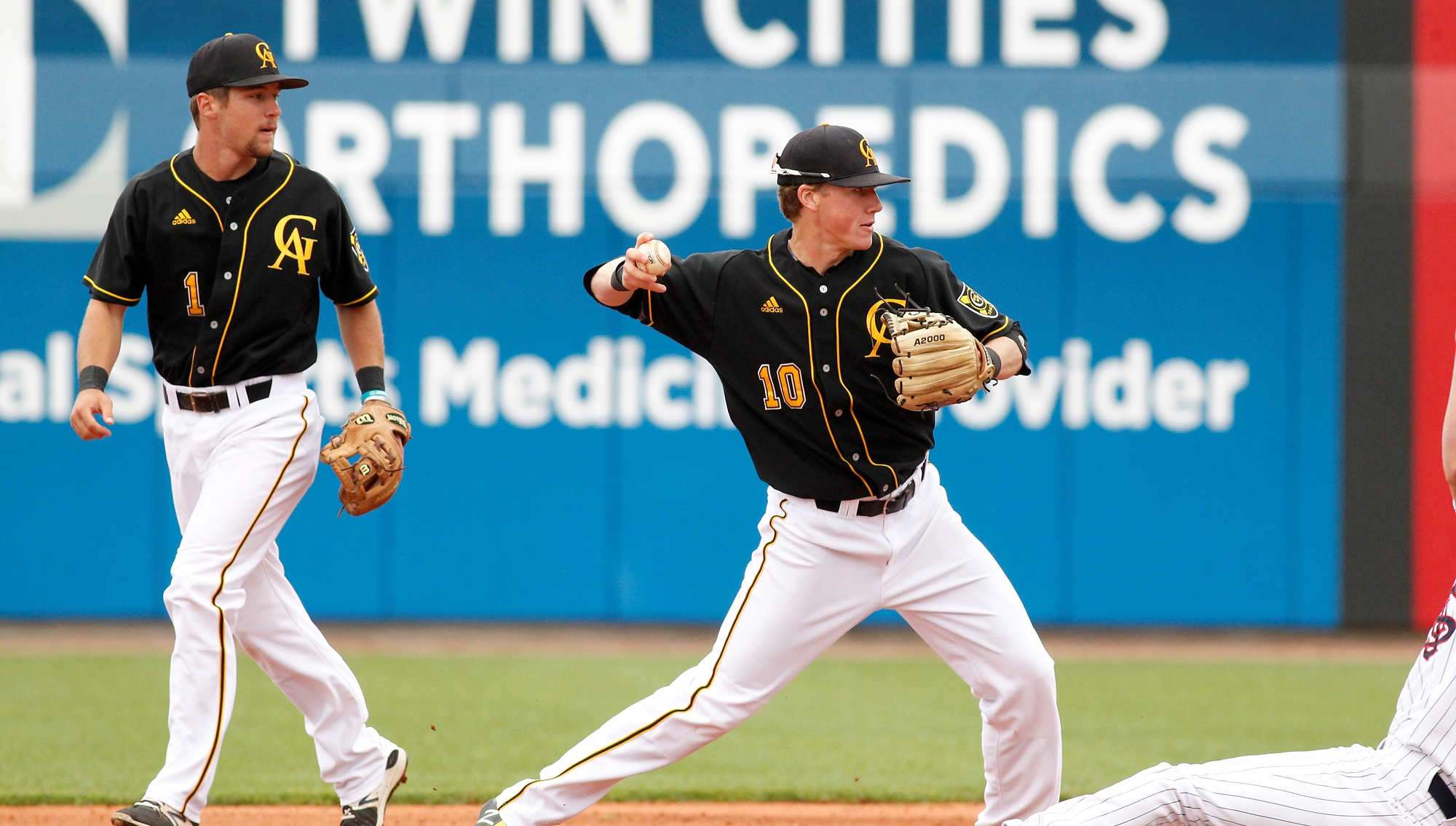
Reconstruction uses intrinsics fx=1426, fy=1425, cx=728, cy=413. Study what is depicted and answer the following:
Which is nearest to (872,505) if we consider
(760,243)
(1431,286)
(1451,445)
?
(1451,445)

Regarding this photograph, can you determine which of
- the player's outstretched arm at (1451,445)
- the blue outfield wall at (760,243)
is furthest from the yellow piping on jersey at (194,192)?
the blue outfield wall at (760,243)

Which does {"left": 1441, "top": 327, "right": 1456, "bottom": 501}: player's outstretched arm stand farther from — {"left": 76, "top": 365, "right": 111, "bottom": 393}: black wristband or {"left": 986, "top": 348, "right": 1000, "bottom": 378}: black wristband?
{"left": 76, "top": 365, "right": 111, "bottom": 393}: black wristband

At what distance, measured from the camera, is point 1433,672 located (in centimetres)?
249

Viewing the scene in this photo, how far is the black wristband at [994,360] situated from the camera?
313 centimetres

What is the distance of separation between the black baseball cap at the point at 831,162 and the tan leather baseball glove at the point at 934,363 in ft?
1.14

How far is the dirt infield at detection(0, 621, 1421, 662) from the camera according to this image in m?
7.74

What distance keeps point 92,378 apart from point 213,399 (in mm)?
302

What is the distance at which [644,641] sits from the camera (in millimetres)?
8250

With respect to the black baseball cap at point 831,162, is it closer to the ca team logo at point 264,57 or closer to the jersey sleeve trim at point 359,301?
the jersey sleeve trim at point 359,301

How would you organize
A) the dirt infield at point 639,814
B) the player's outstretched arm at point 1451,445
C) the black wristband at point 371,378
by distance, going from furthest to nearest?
the dirt infield at point 639,814
the black wristband at point 371,378
the player's outstretched arm at point 1451,445

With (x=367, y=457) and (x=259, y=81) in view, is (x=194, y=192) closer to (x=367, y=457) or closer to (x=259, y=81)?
(x=259, y=81)

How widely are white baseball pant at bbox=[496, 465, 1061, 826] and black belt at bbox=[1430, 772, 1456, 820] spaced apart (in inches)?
35.4

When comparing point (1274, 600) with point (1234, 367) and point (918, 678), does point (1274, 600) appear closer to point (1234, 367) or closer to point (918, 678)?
point (1234, 367)

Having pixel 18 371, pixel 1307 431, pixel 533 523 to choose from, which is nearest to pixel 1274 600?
pixel 1307 431
